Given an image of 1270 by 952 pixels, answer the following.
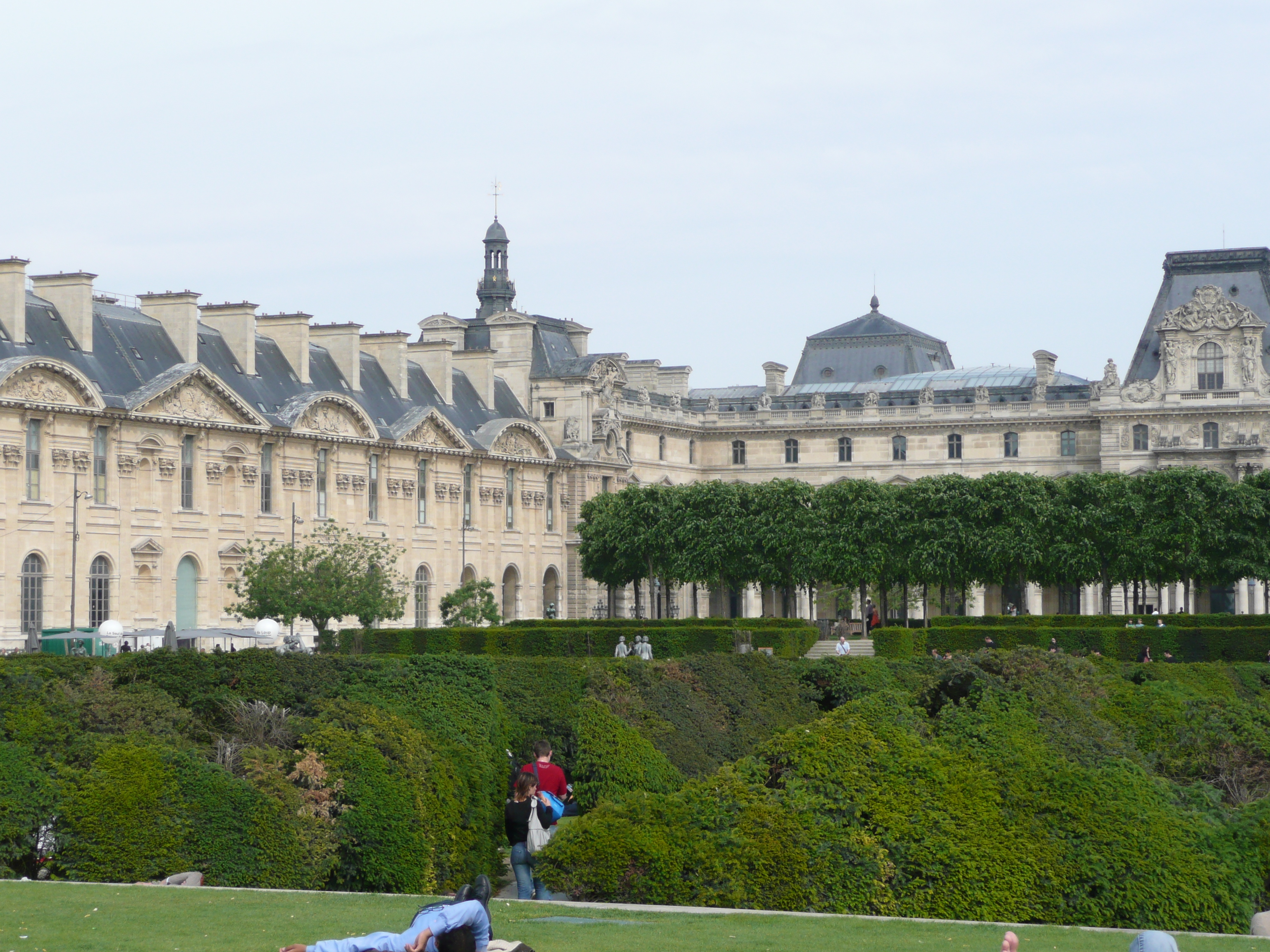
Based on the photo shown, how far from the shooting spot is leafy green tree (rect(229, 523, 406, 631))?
221 ft

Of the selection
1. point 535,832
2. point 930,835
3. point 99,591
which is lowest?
point 930,835

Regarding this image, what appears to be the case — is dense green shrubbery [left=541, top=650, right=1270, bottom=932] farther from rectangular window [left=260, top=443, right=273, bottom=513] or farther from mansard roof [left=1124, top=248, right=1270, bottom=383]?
mansard roof [left=1124, top=248, right=1270, bottom=383]

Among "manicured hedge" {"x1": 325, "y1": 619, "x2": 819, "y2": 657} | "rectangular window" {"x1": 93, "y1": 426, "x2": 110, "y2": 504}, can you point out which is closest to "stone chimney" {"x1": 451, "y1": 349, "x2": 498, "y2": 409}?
"rectangular window" {"x1": 93, "y1": 426, "x2": 110, "y2": 504}

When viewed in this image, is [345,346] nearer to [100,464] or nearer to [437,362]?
[437,362]

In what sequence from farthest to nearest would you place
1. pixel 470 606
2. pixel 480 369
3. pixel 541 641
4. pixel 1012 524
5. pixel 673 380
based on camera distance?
1. pixel 673 380
2. pixel 480 369
3. pixel 470 606
4. pixel 1012 524
5. pixel 541 641

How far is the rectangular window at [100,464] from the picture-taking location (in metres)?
67.3

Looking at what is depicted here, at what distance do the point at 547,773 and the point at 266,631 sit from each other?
3939cm

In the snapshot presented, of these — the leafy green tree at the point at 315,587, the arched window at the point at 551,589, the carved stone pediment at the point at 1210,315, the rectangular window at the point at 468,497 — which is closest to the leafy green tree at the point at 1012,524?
the rectangular window at the point at 468,497

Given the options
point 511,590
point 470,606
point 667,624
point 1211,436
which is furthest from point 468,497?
point 1211,436

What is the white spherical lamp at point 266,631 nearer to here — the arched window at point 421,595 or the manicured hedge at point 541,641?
the manicured hedge at point 541,641

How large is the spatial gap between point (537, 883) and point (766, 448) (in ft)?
292

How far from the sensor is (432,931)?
15.1 meters

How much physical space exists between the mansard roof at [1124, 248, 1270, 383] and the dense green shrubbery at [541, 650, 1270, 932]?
80476 millimetres

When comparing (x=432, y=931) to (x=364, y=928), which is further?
(x=364, y=928)
